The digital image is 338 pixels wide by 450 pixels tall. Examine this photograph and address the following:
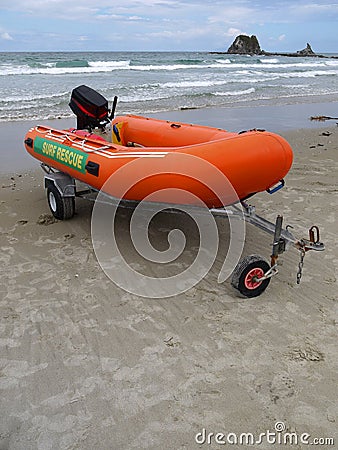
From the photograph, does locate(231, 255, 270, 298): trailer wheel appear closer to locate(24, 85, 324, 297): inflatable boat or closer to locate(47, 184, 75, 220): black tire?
locate(24, 85, 324, 297): inflatable boat

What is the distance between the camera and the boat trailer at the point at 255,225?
3527 mm

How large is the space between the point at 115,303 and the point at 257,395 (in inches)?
54.3

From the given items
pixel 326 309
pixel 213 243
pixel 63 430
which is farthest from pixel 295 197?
pixel 63 430

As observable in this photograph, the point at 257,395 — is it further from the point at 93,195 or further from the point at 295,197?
the point at 295,197

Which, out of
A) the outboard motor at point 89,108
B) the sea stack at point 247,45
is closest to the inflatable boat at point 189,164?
the outboard motor at point 89,108

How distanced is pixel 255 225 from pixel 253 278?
658 mm

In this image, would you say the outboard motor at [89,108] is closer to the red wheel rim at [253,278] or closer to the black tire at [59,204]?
the black tire at [59,204]

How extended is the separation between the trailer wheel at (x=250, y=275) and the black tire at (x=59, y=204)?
2.35 m

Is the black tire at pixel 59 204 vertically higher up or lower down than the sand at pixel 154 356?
higher up

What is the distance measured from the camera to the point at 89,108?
19.0 ft

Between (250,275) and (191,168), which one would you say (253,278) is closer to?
(250,275)

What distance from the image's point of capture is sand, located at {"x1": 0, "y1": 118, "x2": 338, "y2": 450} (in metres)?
2.46

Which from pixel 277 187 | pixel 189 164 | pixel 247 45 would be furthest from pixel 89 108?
pixel 247 45

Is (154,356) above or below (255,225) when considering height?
below
